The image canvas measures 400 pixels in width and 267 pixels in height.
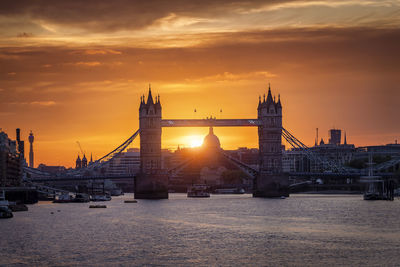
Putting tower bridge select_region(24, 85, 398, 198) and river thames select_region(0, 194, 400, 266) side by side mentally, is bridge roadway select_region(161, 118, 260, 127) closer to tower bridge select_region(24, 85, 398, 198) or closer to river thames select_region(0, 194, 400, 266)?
tower bridge select_region(24, 85, 398, 198)

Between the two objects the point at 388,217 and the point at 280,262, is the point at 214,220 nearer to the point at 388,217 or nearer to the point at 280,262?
the point at 388,217

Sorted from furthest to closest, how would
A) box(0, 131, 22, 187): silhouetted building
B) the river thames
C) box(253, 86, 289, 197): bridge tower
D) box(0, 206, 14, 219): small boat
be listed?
box(253, 86, 289, 197): bridge tower
box(0, 131, 22, 187): silhouetted building
box(0, 206, 14, 219): small boat
the river thames

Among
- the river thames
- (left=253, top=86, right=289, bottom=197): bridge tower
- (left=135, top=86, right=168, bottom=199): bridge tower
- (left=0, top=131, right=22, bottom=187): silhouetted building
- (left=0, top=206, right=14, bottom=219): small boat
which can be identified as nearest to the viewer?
the river thames

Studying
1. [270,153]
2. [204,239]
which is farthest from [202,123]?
[204,239]

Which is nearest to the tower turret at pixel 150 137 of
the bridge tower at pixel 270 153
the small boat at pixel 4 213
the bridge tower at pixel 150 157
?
the bridge tower at pixel 150 157

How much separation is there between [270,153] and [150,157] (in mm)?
20437

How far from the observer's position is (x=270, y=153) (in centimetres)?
14738

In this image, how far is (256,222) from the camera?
266 ft

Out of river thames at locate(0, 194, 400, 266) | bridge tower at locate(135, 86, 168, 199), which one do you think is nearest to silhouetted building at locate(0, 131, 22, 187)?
bridge tower at locate(135, 86, 168, 199)

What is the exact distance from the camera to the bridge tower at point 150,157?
14150cm

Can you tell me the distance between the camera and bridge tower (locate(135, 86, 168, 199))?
142 m

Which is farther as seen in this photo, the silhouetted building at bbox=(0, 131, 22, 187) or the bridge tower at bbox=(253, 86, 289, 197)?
the bridge tower at bbox=(253, 86, 289, 197)

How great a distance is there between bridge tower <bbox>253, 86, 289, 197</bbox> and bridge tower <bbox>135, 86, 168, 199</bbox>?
16.8 metres

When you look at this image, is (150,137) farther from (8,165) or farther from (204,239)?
(204,239)
